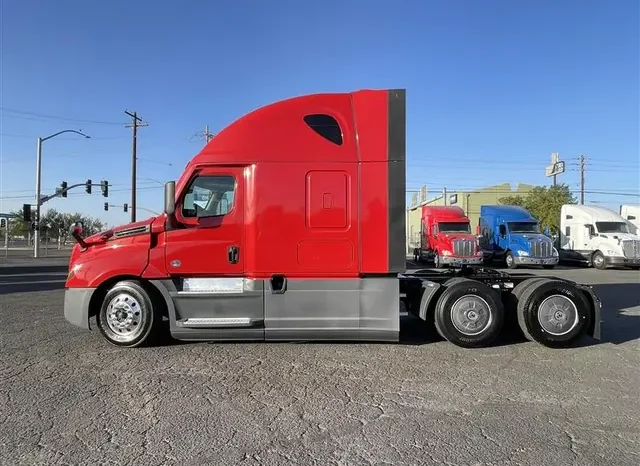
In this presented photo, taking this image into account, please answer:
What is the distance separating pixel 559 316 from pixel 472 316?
1.19 metres

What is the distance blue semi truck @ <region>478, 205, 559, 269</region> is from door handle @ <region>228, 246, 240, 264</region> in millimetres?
21910

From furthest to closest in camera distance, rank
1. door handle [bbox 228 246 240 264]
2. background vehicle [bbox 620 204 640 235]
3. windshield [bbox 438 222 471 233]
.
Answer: background vehicle [bbox 620 204 640 235] < windshield [bbox 438 222 471 233] < door handle [bbox 228 246 240 264]

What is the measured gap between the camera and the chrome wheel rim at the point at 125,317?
652 cm

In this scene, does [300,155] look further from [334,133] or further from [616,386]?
[616,386]

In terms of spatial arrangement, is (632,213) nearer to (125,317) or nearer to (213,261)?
(213,261)

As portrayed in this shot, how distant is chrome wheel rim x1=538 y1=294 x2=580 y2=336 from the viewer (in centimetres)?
667

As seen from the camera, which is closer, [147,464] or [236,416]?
[147,464]

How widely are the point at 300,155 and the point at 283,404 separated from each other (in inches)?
128

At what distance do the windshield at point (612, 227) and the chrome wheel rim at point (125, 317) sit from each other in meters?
26.5

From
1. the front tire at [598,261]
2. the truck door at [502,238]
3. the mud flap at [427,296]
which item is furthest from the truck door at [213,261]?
the front tire at [598,261]

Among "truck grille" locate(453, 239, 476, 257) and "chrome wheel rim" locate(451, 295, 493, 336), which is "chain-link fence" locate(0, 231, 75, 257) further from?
"truck grille" locate(453, 239, 476, 257)

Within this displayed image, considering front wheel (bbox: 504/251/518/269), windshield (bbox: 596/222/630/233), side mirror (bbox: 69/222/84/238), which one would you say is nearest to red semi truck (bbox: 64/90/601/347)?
side mirror (bbox: 69/222/84/238)

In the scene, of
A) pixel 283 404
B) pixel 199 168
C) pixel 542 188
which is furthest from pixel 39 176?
pixel 542 188

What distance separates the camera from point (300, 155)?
21.3 ft
